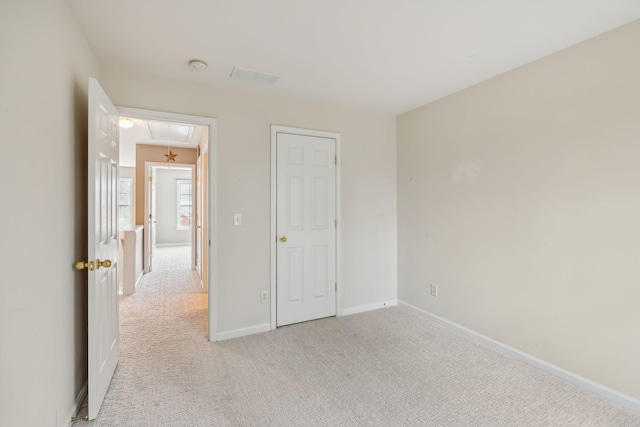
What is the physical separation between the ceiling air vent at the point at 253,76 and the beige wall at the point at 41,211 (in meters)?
1.04

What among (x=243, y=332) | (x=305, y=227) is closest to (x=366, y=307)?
(x=305, y=227)

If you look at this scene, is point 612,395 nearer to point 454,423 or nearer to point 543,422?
point 543,422

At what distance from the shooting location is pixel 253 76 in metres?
2.68


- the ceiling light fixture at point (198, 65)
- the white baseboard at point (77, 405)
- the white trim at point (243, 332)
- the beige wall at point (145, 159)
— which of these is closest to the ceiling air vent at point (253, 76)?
the ceiling light fixture at point (198, 65)

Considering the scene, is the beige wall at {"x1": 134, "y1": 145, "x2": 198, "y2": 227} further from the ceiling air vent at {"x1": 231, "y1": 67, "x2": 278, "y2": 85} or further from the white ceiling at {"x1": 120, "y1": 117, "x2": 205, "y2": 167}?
the ceiling air vent at {"x1": 231, "y1": 67, "x2": 278, "y2": 85}

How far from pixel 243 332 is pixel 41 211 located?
2035 millimetres

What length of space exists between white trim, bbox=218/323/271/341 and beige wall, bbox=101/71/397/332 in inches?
1.5

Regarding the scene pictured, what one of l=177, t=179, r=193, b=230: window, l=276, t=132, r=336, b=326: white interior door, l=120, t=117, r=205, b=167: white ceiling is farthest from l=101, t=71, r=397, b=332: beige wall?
l=177, t=179, r=193, b=230: window

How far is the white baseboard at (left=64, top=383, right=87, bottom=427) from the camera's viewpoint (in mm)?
1744

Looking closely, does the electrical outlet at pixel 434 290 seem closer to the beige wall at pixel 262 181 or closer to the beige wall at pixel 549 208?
the beige wall at pixel 549 208

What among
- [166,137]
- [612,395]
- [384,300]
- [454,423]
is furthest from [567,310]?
[166,137]

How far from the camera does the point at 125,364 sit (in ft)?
8.02

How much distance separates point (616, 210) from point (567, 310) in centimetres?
78

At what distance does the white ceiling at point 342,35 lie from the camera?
69.7 inches
